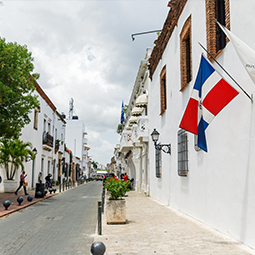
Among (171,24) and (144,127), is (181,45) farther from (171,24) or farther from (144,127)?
(144,127)

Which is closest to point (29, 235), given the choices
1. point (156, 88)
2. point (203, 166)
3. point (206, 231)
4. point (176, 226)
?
point (176, 226)

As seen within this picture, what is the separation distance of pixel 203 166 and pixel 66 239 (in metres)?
4.32

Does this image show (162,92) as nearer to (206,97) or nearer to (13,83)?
(13,83)

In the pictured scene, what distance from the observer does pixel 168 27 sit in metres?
14.3

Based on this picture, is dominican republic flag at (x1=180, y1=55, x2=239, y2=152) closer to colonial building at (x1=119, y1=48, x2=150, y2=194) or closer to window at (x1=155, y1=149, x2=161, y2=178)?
window at (x1=155, y1=149, x2=161, y2=178)

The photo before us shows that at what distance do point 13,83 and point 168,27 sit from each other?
25.3ft

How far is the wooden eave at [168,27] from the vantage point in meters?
12.5

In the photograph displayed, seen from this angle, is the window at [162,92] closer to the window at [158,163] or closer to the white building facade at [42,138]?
the window at [158,163]

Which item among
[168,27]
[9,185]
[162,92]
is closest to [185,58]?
[168,27]

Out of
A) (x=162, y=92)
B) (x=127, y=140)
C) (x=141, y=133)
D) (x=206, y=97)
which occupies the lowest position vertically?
(x=206, y=97)

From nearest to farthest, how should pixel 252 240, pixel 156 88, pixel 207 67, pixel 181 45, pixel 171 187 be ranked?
pixel 252 240 → pixel 207 67 → pixel 181 45 → pixel 171 187 → pixel 156 88

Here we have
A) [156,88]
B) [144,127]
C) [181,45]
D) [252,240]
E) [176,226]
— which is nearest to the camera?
[252,240]

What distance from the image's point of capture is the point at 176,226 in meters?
8.87

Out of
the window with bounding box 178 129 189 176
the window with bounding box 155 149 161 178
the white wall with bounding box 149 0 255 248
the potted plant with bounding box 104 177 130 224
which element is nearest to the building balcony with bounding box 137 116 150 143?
the window with bounding box 155 149 161 178
